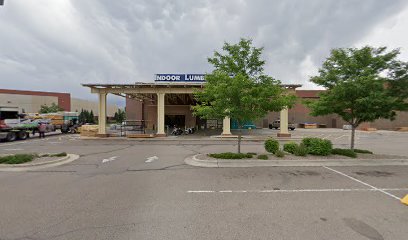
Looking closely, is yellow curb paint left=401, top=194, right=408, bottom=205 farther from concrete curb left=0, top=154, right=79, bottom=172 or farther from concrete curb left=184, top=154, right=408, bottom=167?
concrete curb left=0, top=154, right=79, bottom=172

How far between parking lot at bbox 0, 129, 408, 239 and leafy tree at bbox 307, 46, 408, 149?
2.99m

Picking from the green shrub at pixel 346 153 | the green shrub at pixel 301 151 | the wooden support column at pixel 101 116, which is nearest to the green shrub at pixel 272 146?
the green shrub at pixel 301 151

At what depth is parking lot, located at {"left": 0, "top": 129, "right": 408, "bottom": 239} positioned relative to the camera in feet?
12.4

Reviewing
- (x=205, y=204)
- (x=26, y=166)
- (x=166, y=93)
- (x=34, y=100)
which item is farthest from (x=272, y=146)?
(x=34, y=100)

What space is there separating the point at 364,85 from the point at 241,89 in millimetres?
5577

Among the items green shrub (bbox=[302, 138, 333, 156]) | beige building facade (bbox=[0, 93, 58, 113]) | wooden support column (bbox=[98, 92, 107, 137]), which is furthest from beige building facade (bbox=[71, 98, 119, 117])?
green shrub (bbox=[302, 138, 333, 156])

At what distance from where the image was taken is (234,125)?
1385 inches

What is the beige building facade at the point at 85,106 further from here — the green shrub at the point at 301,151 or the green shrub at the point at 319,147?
the green shrub at the point at 319,147

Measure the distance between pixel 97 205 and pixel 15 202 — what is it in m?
2.30

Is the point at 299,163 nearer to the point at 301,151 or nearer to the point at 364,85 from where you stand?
the point at 301,151

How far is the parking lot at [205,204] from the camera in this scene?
3783 mm

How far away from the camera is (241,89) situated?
910 centimetres

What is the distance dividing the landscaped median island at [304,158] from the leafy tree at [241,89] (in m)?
1.98

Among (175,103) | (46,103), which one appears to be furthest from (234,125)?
(46,103)
